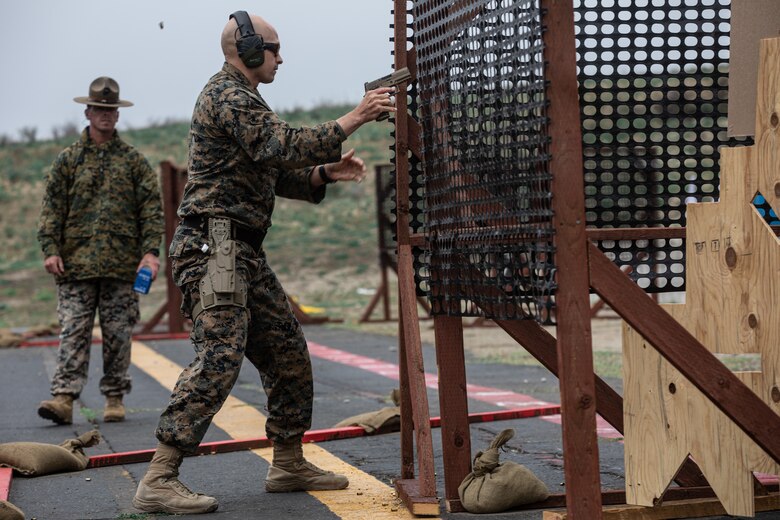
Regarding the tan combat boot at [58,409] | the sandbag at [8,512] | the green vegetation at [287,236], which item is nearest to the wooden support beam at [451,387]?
the sandbag at [8,512]

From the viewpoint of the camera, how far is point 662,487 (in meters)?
4.63

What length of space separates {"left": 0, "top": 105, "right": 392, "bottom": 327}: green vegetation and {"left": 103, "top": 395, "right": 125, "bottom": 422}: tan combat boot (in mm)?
13459

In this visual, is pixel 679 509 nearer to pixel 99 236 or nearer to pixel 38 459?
pixel 38 459

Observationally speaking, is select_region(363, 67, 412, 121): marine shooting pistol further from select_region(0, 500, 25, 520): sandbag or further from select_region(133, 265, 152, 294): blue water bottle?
select_region(133, 265, 152, 294): blue water bottle

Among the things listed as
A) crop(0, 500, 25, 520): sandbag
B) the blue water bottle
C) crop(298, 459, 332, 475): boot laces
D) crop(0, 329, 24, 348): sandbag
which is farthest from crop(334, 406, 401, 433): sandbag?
crop(0, 329, 24, 348): sandbag

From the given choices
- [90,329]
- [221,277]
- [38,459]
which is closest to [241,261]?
[221,277]

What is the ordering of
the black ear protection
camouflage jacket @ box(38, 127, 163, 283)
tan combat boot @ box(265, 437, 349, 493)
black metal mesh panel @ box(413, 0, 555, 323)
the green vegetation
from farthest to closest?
the green vegetation
camouflage jacket @ box(38, 127, 163, 283)
tan combat boot @ box(265, 437, 349, 493)
the black ear protection
black metal mesh panel @ box(413, 0, 555, 323)

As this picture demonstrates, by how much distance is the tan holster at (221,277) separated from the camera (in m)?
5.23

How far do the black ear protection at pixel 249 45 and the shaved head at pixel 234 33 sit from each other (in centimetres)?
2

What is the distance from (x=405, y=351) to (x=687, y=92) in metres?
1.59

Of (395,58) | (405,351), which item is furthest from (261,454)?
(395,58)

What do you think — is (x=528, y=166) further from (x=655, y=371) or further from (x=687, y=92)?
(x=687, y=92)

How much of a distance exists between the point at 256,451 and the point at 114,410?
2.11 metres

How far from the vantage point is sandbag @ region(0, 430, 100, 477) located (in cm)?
626
